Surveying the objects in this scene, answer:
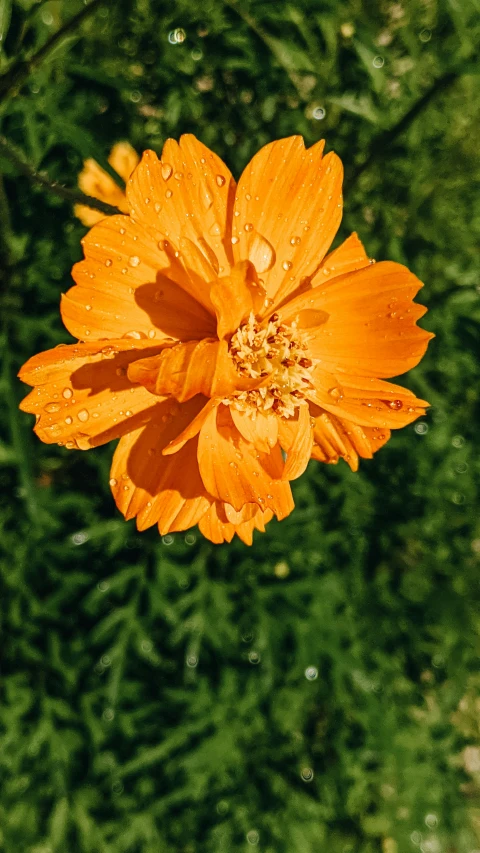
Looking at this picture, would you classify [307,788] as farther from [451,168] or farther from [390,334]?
[451,168]

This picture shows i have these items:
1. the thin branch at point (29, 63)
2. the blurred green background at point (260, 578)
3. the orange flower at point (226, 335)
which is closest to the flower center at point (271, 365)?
the orange flower at point (226, 335)

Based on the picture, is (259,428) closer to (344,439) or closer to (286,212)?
(344,439)

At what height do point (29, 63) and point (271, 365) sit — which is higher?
point (29, 63)

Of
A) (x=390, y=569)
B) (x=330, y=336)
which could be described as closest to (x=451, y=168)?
(x=330, y=336)

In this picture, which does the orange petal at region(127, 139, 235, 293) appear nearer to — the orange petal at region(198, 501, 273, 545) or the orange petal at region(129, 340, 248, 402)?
the orange petal at region(129, 340, 248, 402)

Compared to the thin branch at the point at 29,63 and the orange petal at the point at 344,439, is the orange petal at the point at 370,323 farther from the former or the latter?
the thin branch at the point at 29,63

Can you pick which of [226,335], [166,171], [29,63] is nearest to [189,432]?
[226,335]
